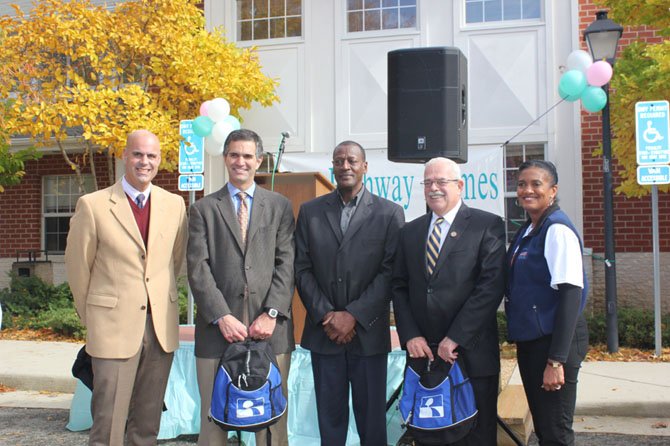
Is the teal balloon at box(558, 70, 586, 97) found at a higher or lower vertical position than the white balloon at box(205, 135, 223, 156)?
higher

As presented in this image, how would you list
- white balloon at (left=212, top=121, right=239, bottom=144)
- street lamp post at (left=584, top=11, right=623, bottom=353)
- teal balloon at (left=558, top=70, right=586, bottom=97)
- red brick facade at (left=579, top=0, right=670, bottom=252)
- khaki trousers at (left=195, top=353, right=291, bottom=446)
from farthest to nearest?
red brick facade at (left=579, top=0, right=670, bottom=252)
street lamp post at (left=584, top=11, right=623, bottom=353)
white balloon at (left=212, top=121, right=239, bottom=144)
teal balloon at (left=558, top=70, right=586, bottom=97)
khaki trousers at (left=195, top=353, right=291, bottom=446)

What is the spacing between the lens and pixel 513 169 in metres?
11.7

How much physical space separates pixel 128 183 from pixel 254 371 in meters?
1.33

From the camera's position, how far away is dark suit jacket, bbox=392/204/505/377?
3729 millimetres

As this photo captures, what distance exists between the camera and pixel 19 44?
1091cm

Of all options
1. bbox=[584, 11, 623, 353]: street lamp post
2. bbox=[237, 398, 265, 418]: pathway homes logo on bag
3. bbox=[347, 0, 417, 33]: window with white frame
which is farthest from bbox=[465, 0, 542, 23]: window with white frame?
bbox=[237, 398, 265, 418]: pathway homes logo on bag

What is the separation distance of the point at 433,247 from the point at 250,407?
1.33 meters

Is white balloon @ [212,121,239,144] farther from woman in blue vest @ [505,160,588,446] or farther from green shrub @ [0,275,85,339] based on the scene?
woman in blue vest @ [505,160,588,446]

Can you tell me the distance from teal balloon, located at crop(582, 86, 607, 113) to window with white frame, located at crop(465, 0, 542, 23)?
3.48m

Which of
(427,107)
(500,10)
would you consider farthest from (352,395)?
(500,10)

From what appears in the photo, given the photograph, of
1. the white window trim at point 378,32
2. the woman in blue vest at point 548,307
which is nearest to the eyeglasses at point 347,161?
the woman in blue vest at point 548,307

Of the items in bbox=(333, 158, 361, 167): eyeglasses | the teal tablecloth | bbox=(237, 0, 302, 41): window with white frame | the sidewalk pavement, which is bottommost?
the sidewalk pavement

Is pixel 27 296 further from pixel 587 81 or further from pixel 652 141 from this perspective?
pixel 652 141

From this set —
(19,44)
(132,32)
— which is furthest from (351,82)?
(19,44)
